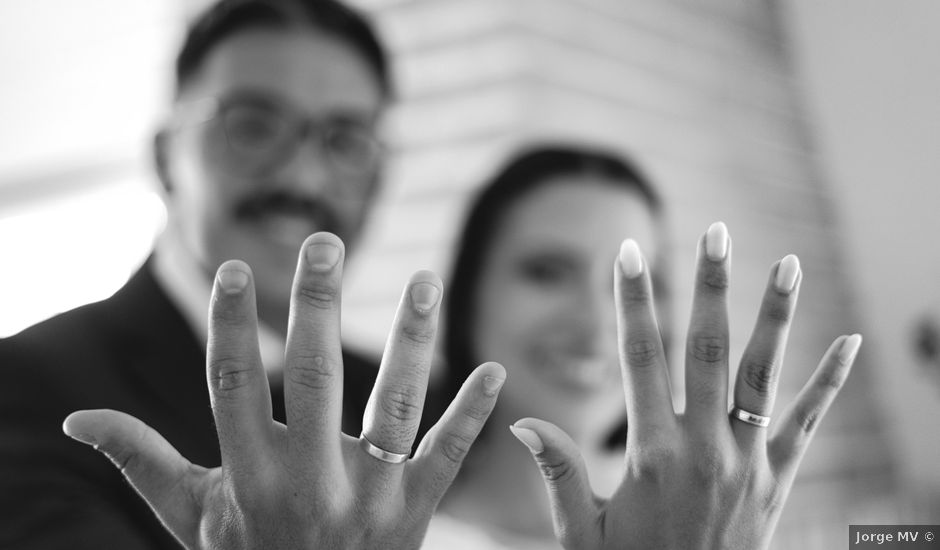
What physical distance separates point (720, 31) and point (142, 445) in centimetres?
229

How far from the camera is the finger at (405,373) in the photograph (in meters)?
0.46

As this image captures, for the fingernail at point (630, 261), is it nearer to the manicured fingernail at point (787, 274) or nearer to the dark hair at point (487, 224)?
the manicured fingernail at point (787, 274)

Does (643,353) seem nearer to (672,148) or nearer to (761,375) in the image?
(761,375)

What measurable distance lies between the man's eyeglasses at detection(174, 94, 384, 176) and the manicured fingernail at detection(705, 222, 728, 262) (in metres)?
1.02

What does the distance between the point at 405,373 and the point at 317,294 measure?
0.08 meters

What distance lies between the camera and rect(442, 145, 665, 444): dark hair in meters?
1.51

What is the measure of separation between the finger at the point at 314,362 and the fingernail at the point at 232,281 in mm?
33

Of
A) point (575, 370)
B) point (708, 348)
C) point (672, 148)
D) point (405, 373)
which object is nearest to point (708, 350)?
point (708, 348)

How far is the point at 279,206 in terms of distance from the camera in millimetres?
1381

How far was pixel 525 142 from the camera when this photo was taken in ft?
5.24

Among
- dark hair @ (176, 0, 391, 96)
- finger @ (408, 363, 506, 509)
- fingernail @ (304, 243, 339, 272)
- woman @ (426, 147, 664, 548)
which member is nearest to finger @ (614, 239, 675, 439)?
finger @ (408, 363, 506, 509)

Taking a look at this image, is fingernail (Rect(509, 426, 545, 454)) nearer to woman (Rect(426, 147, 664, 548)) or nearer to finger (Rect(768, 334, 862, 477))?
finger (Rect(768, 334, 862, 477))

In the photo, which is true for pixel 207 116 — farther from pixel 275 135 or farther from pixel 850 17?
pixel 850 17

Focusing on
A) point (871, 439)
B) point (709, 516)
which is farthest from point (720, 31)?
point (709, 516)
